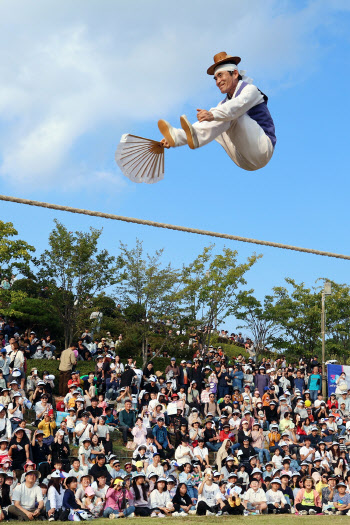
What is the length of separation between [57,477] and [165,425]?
297 centimetres

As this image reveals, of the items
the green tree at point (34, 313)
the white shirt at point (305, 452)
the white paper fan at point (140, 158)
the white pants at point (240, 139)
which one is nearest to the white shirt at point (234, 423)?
the white shirt at point (305, 452)

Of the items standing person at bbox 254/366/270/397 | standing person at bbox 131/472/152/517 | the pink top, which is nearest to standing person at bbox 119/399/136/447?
standing person at bbox 131/472/152/517

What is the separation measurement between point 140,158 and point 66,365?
28.0ft

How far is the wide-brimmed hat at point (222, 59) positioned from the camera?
3550mm

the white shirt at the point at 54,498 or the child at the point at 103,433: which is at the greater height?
the child at the point at 103,433

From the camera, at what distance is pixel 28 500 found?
754cm

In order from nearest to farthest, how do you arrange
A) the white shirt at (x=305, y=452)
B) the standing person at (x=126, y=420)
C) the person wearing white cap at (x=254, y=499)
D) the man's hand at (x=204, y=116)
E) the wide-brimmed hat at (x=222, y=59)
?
1. the man's hand at (x=204, y=116)
2. the wide-brimmed hat at (x=222, y=59)
3. the person wearing white cap at (x=254, y=499)
4. the standing person at (x=126, y=420)
5. the white shirt at (x=305, y=452)

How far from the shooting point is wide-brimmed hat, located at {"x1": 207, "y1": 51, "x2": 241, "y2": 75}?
140 inches

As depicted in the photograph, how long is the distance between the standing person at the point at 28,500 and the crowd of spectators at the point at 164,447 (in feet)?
0.04

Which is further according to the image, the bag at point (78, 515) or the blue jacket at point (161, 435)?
the blue jacket at point (161, 435)

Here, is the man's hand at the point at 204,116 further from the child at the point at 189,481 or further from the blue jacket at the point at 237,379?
the blue jacket at the point at 237,379

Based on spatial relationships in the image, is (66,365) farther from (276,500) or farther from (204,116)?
(204,116)

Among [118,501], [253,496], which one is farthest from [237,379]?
[118,501]

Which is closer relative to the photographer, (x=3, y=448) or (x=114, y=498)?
(x=3, y=448)
